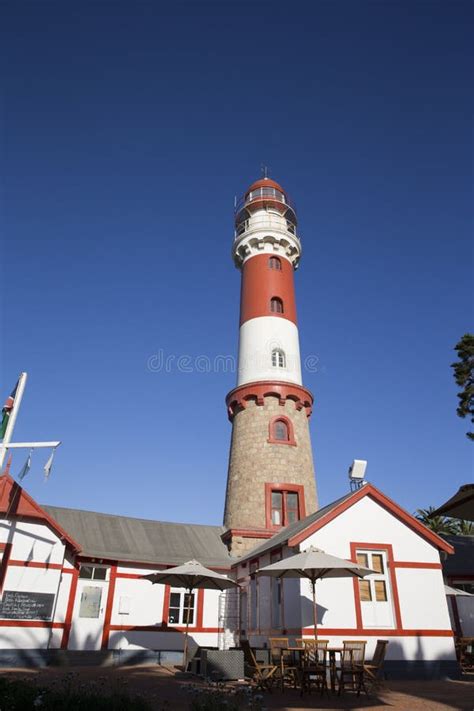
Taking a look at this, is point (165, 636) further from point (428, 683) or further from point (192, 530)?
point (428, 683)

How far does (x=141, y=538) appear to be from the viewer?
20.4 m

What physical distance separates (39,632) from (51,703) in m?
10.8

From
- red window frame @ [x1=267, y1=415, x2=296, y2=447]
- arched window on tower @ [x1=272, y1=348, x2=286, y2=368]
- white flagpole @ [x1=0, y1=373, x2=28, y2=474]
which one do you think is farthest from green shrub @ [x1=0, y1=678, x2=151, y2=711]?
arched window on tower @ [x1=272, y1=348, x2=286, y2=368]

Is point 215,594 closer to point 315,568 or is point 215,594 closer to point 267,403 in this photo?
point 267,403

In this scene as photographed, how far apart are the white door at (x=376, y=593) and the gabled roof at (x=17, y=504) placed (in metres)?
9.40

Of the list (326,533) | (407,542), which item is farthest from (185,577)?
(407,542)

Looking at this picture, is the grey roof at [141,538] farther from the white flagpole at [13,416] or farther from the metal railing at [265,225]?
the metal railing at [265,225]

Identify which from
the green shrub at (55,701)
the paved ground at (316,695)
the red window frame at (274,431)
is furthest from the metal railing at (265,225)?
the green shrub at (55,701)

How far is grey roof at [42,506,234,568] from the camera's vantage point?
18703mm

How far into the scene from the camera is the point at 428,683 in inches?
503

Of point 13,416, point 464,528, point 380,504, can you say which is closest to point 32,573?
point 13,416

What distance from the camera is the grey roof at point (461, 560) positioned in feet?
65.4

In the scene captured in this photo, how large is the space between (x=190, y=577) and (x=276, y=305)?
15.4 m

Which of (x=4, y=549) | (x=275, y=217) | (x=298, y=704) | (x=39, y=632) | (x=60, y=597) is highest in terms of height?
(x=275, y=217)
